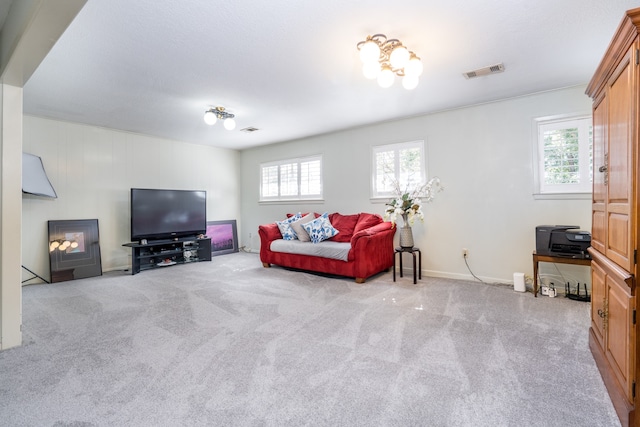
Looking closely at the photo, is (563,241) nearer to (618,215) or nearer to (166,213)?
(618,215)

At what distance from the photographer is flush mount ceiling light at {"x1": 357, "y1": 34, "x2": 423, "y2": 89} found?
7.23 feet

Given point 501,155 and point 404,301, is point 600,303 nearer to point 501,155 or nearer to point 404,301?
point 404,301

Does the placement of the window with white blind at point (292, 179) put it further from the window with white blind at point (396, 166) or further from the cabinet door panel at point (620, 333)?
the cabinet door panel at point (620, 333)

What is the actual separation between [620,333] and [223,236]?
6278 mm

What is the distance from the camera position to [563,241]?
317 centimetres

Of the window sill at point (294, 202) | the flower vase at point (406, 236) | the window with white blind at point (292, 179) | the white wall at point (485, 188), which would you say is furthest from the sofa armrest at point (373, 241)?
the window with white blind at point (292, 179)

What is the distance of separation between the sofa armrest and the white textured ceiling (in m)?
1.71

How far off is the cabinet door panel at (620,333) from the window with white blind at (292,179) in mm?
4432

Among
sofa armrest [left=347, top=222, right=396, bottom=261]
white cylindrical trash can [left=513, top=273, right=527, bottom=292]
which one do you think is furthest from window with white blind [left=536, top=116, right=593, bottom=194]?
sofa armrest [left=347, top=222, right=396, bottom=261]

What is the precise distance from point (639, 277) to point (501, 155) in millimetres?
2886

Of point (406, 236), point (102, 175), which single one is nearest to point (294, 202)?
point (406, 236)

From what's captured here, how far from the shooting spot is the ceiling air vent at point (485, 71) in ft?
9.55

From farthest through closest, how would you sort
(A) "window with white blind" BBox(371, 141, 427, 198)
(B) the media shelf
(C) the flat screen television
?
(C) the flat screen television, (B) the media shelf, (A) "window with white blind" BBox(371, 141, 427, 198)

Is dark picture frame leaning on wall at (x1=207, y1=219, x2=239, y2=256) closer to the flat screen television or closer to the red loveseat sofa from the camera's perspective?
the flat screen television
